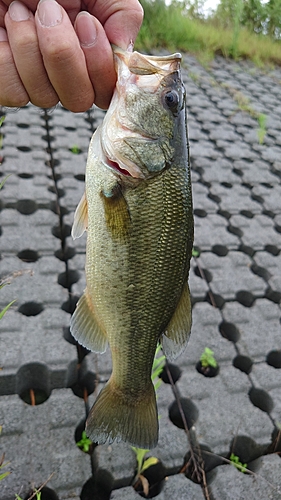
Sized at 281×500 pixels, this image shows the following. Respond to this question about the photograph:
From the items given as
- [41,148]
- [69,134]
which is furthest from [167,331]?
[69,134]

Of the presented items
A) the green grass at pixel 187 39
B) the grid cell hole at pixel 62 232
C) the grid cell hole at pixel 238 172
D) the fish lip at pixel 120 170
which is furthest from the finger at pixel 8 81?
the green grass at pixel 187 39

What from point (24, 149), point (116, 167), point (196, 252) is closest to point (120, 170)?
point (116, 167)

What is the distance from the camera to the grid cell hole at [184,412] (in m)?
1.79

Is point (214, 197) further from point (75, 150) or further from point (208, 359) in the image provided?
point (208, 359)

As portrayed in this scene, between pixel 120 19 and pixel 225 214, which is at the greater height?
pixel 120 19

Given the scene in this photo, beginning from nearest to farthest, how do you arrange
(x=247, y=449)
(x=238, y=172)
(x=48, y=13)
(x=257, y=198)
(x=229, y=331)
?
(x=48, y=13) → (x=247, y=449) → (x=229, y=331) → (x=257, y=198) → (x=238, y=172)

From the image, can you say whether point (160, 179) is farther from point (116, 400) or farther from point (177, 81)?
point (116, 400)

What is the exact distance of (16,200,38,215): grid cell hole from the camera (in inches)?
104

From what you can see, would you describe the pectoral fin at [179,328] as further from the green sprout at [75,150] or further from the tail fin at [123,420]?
the green sprout at [75,150]

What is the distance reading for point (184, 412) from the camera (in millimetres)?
1808

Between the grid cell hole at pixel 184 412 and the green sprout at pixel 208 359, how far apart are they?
23 centimetres

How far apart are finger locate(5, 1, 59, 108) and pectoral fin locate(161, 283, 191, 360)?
772 millimetres

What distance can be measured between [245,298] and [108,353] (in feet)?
3.11

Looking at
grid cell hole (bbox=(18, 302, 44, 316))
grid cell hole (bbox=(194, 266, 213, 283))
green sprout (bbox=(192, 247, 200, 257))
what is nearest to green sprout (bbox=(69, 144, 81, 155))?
green sprout (bbox=(192, 247, 200, 257))
